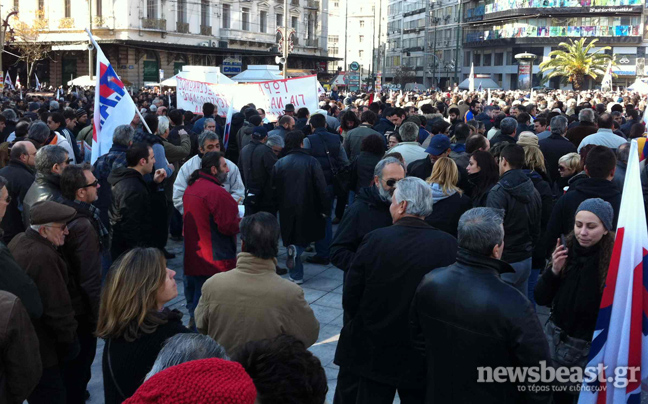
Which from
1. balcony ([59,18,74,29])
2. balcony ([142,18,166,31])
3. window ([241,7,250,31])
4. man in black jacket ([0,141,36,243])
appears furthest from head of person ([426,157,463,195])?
window ([241,7,250,31])

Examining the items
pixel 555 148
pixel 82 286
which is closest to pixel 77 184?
pixel 82 286

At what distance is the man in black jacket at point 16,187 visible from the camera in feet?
19.0

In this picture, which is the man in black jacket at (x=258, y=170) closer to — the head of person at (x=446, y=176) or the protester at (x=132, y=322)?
the head of person at (x=446, y=176)

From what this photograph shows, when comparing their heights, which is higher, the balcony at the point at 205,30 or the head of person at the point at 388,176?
the balcony at the point at 205,30

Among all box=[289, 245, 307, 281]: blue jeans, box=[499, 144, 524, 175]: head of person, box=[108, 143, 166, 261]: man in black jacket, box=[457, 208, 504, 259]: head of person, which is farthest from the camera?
box=[289, 245, 307, 281]: blue jeans

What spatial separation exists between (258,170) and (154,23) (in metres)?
38.1

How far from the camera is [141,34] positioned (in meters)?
42.1

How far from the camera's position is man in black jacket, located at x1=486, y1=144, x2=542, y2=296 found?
17.4 feet

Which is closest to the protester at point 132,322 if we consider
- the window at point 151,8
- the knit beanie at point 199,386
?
the knit beanie at point 199,386

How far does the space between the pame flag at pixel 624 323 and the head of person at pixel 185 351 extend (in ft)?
A: 6.50

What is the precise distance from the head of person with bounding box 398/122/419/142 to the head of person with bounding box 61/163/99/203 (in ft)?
12.8

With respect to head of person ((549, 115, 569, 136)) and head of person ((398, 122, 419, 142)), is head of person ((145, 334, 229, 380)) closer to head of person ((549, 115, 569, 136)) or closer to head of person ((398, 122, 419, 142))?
head of person ((398, 122, 419, 142))

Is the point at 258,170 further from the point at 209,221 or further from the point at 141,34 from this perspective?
the point at 141,34

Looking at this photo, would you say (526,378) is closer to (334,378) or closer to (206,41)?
(334,378)
